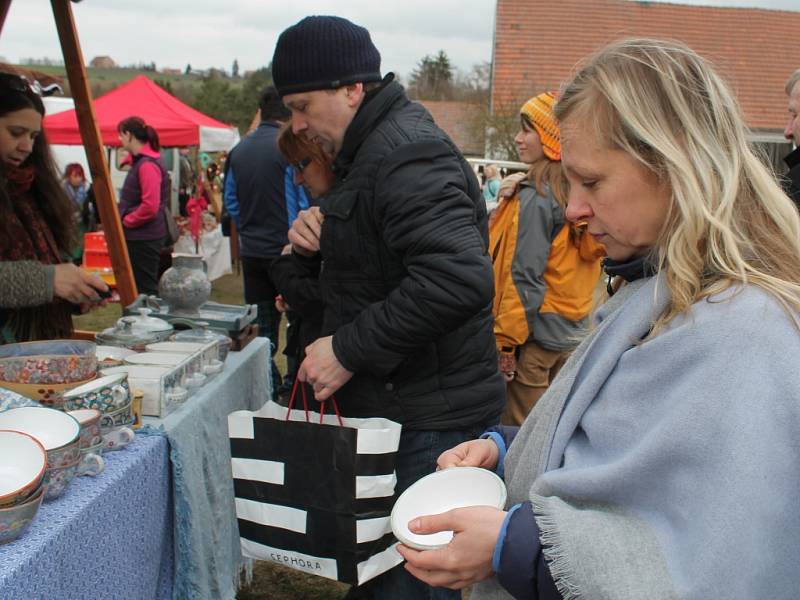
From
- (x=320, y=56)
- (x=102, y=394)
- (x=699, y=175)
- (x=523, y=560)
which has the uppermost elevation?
(x=320, y=56)

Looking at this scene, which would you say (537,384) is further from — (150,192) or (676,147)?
(150,192)

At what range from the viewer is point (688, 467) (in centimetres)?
86

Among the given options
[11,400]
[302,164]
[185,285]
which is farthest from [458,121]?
[11,400]

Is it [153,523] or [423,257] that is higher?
[423,257]

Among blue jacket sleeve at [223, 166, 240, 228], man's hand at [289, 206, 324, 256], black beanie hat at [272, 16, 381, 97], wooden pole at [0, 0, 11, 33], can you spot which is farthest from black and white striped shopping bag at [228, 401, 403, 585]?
blue jacket sleeve at [223, 166, 240, 228]

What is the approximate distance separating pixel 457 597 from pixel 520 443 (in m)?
0.91

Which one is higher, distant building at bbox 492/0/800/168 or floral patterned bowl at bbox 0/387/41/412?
distant building at bbox 492/0/800/168

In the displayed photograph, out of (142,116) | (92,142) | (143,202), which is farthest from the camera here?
(142,116)

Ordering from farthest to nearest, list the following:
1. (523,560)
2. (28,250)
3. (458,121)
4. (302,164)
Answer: (458,121)
(28,250)
(302,164)
(523,560)

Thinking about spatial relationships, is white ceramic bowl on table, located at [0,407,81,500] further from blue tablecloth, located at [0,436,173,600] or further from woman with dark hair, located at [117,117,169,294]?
woman with dark hair, located at [117,117,169,294]

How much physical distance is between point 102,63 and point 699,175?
169 feet

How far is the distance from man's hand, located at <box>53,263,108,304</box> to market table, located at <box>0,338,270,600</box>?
0.53 meters

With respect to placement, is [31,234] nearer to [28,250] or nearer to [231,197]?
[28,250]

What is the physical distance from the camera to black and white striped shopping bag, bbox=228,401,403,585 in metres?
1.74
